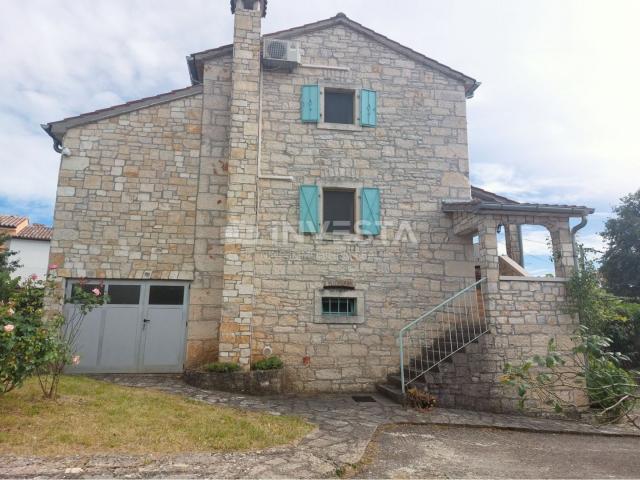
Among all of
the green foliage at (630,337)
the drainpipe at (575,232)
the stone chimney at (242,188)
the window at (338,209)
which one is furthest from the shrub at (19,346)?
the green foliage at (630,337)

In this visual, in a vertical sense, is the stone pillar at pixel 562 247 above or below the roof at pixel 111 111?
below

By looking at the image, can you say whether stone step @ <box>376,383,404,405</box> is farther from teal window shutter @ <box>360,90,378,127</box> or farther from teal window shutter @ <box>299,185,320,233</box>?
teal window shutter @ <box>360,90,378,127</box>

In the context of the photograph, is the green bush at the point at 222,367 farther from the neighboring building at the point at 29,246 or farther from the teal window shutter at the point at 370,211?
the neighboring building at the point at 29,246

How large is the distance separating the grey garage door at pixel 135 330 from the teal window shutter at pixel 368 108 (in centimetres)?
521

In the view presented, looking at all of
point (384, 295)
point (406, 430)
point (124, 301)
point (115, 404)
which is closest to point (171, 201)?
point (124, 301)

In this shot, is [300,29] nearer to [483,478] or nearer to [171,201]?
[171,201]

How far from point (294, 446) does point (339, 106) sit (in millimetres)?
6877

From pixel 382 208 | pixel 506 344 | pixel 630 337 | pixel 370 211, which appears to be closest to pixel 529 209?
pixel 506 344

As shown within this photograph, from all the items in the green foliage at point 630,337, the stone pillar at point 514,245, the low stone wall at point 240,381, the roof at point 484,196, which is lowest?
the low stone wall at point 240,381

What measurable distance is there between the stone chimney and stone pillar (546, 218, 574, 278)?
18.0 feet

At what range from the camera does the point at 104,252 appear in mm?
7953

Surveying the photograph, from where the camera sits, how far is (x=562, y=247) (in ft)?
23.5

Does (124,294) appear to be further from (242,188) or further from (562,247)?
(562,247)

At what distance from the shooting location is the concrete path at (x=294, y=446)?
140 inches
